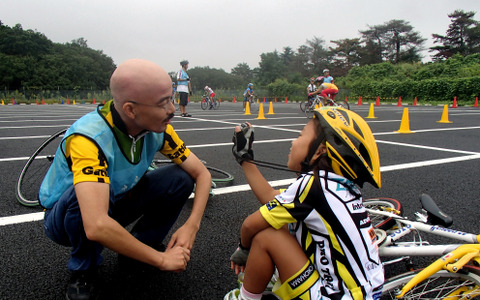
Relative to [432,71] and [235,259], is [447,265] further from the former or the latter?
[432,71]

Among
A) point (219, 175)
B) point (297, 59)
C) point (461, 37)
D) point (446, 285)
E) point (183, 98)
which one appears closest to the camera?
point (446, 285)

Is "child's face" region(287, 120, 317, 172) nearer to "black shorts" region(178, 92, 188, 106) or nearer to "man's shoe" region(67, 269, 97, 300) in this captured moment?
"man's shoe" region(67, 269, 97, 300)

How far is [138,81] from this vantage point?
1.44m

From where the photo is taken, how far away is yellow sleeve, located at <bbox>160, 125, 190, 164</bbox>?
189 cm

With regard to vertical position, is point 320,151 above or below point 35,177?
above

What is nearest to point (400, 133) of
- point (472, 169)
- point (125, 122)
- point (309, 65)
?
point (472, 169)

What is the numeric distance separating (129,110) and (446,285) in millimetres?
1840

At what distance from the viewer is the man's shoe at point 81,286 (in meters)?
1.60

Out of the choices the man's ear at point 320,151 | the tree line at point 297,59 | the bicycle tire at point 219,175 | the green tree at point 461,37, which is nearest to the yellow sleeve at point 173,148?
the man's ear at point 320,151

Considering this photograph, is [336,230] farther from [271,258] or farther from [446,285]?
[446,285]

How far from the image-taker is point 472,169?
429cm

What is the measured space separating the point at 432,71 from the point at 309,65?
46627mm

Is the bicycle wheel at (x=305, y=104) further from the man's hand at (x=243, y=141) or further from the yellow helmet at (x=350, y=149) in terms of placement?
the yellow helmet at (x=350, y=149)

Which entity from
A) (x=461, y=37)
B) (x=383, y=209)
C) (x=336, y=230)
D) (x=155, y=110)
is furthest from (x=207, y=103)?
(x=461, y=37)
